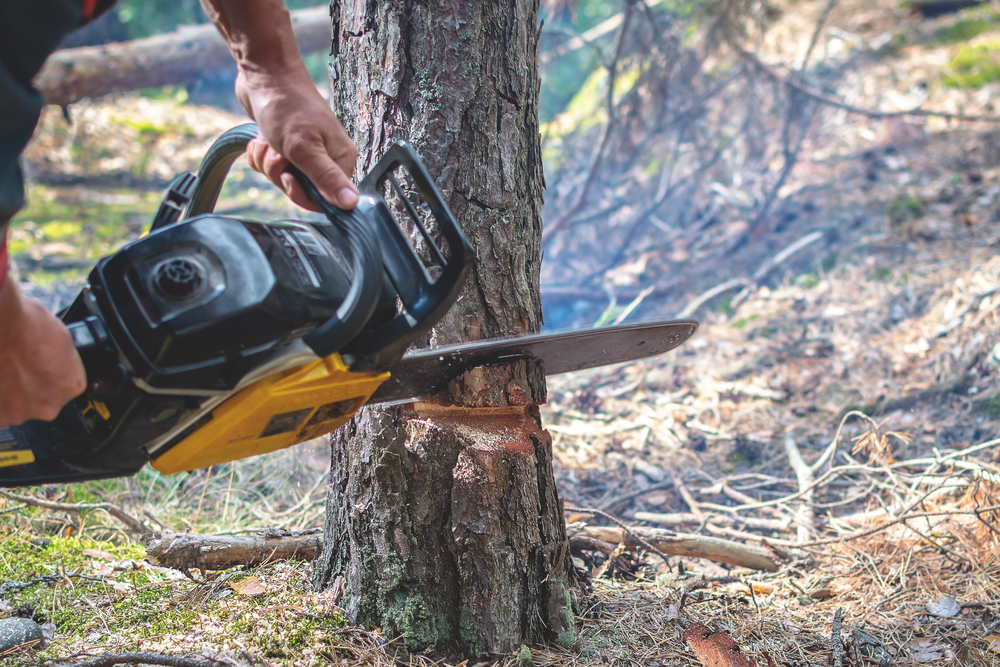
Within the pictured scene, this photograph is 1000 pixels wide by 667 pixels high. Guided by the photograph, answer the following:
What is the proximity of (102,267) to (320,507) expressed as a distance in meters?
1.80

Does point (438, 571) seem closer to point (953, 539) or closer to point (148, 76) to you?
point (953, 539)

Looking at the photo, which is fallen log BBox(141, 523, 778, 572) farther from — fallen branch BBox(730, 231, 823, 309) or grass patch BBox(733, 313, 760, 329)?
fallen branch BBox(730, 231, 823, 309)

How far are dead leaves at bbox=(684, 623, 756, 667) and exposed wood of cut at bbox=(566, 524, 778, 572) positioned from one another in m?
0.52

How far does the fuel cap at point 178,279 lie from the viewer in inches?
41.7

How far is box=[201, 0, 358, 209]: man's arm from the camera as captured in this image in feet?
4.25

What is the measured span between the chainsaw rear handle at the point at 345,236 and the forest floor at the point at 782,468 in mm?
871

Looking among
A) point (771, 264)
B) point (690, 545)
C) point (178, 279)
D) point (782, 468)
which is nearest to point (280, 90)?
point (178, 279)

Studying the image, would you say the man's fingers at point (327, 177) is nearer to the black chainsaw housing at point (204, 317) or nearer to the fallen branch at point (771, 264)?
the black chainsaw housing at point (204, 317)

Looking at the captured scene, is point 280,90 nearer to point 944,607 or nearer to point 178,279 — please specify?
point 178,279

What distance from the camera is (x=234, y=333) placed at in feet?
3.49

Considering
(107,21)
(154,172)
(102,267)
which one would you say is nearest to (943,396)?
(102,267)

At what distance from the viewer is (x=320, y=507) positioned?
2652mm

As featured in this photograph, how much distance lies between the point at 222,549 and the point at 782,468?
2.62 meters

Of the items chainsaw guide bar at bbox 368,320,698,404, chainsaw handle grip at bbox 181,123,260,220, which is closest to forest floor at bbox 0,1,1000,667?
chainsaw guide bar at bbox 368,320,698,404
